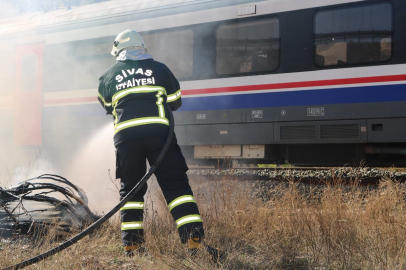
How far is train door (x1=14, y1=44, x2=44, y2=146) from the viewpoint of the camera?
1020 centimetres

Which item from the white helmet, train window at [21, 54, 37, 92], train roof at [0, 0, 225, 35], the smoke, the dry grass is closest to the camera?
the dry grass

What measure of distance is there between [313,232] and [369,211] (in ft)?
3.13

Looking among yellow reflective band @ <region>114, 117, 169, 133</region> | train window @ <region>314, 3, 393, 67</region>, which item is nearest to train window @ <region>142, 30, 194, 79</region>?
train window @ <region>314, 3, 393, 67</region>

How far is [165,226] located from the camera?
14.2ft

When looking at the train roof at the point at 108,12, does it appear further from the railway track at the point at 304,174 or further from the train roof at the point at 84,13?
the railway track at the point at 304,174

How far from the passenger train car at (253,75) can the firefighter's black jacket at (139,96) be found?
3.94 metres

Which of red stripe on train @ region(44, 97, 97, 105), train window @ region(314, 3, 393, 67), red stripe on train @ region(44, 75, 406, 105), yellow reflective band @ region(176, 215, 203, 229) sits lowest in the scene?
yellow reflective band @ region(176, 215, 203, 229)

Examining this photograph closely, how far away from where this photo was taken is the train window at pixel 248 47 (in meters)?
7.75

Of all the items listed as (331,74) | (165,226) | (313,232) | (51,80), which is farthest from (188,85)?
(313,232)

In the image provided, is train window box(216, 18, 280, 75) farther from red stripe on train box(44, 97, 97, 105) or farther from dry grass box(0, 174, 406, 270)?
dry grass box(0, 174, 406, 270)

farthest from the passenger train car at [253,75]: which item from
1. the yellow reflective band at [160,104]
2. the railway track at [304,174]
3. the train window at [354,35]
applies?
the yellow reflective band at [160,104]

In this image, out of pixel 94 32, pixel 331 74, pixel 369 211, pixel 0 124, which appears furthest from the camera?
pixel 0 124

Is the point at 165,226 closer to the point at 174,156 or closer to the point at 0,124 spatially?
the point at 174,156

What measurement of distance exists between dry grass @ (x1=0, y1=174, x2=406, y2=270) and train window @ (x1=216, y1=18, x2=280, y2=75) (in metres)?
3.53
